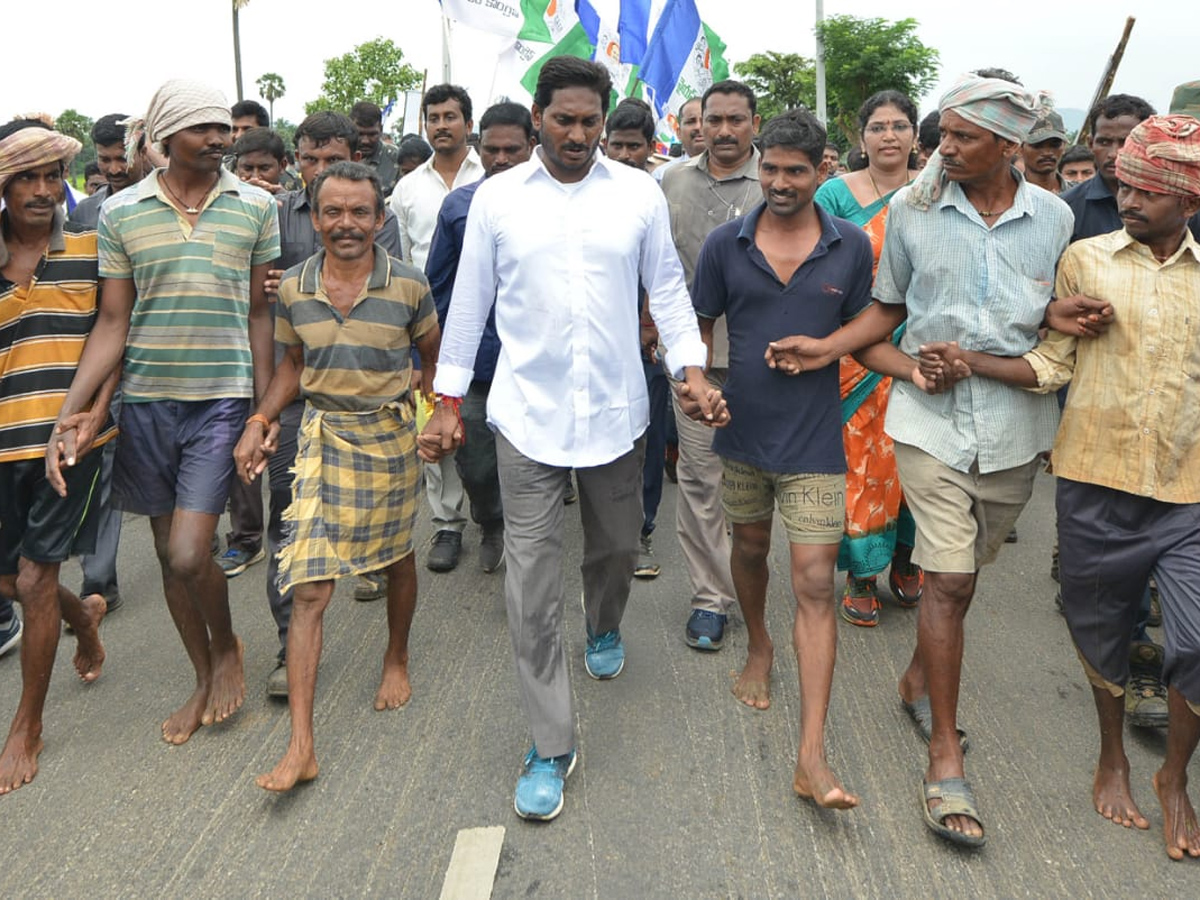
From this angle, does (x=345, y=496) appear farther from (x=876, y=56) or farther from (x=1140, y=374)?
(x=876, y=56)

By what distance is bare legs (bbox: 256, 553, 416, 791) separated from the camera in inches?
114

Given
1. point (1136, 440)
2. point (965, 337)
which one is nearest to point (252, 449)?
point (965, 337)

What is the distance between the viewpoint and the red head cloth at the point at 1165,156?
2.56 m

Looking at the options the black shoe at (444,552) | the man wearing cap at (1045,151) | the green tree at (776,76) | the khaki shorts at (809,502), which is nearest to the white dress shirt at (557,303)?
the khaki shorts at (809,502)

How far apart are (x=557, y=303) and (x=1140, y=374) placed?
5.49 ft

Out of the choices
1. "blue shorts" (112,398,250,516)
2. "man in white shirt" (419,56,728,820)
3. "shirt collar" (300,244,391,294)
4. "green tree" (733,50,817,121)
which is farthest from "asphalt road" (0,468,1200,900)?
"green tree" (733,50,817,121)

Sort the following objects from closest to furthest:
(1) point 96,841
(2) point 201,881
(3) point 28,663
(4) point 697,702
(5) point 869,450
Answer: (2) point 201,881 < (1) point 96,841 < (3) point 28,663 < (4) point 697,702 < (5) point 869,450

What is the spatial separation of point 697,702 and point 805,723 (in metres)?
0.67

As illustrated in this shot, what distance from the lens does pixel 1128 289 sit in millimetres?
2689

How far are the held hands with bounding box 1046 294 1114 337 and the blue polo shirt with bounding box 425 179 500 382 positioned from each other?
225cm

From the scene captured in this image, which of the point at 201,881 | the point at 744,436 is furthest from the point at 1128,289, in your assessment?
the point at 201,881

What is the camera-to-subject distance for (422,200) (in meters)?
5.17

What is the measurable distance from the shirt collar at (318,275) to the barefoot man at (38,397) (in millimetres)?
705

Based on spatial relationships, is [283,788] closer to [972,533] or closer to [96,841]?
[96,841]
